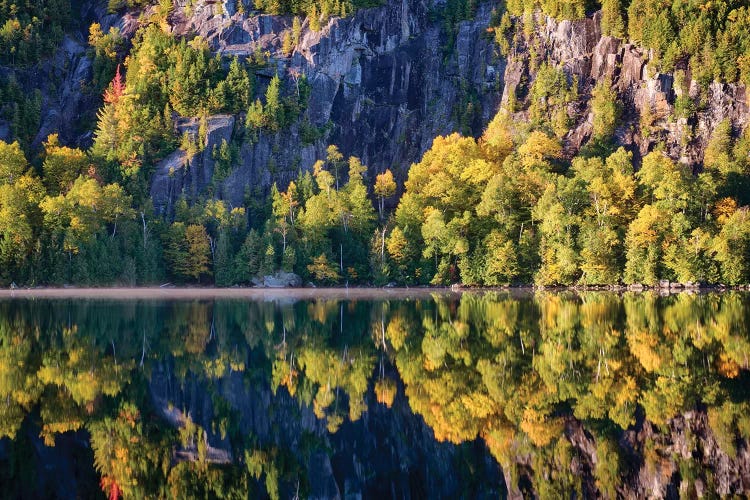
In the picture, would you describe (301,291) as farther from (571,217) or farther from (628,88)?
(628,88)

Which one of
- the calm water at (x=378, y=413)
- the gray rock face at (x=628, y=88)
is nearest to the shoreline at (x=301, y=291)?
the gray rock face at (x=628, y=88)

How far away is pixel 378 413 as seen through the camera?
24.8 m

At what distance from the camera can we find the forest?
300ft

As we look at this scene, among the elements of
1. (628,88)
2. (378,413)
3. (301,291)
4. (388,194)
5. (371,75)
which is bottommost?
(301,291)

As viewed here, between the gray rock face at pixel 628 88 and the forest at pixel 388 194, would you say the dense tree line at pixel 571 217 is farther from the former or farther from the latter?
the gray rock face at pixel 628 88

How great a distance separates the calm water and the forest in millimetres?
50612

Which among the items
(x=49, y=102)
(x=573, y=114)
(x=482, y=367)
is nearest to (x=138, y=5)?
(x=49, y=102)

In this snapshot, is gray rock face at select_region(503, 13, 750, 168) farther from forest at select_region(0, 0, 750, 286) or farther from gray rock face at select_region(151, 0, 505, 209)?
gray rock face at select_region(151, 0, 505, 209)

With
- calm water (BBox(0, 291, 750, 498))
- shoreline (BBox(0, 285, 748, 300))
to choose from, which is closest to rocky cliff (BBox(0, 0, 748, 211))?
shoreline (BBox(0, 285, 748, 300))

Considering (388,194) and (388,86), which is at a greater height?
(388,86)

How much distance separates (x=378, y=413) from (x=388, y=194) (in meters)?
85.0

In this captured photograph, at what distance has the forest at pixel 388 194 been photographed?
300 feet

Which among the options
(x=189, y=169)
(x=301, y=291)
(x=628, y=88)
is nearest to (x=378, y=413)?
(x=301, y=291)

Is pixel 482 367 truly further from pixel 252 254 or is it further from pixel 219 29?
pixel 219 29
